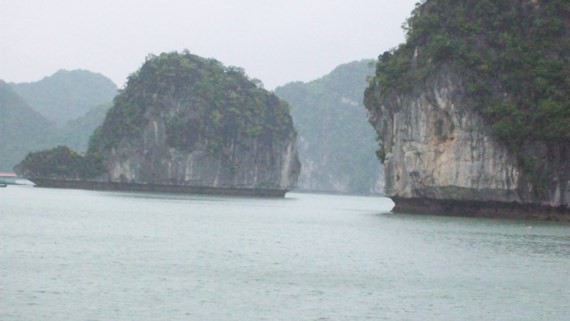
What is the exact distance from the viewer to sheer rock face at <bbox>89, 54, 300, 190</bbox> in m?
110

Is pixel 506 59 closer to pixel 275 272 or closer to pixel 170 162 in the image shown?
pixel 275 272

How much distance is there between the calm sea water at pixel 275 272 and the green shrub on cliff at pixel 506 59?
8588mm

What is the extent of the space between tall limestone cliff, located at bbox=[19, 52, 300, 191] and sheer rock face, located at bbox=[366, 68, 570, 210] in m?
54.6

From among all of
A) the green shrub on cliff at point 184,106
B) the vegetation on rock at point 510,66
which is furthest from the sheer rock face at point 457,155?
the green shrub on cliff at point 184,106

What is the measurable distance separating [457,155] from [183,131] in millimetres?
59446

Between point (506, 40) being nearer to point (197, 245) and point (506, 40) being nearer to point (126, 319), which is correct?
point (197, 245)

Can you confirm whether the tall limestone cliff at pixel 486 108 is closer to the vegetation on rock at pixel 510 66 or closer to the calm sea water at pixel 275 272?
the vegetation on rock at pixel 510 66

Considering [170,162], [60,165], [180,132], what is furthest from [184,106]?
[60,165]

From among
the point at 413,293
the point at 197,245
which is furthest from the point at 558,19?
the point at 413,293

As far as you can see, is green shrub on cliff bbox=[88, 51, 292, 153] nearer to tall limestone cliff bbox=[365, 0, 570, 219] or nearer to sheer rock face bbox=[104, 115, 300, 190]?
sheer rock face bbox=[104, 115, 300, 190]

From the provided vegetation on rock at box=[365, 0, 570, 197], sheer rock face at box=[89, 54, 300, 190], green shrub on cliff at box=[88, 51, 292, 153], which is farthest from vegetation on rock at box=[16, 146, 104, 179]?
vegetation on rock at box=[365, 0, 570, 197]

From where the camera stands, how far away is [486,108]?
5419 cm

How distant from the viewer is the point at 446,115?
55.8 meters

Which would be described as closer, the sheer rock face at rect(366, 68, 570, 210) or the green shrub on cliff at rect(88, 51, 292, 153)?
the sheer rock face at rect(366, 68, 570, 210)
